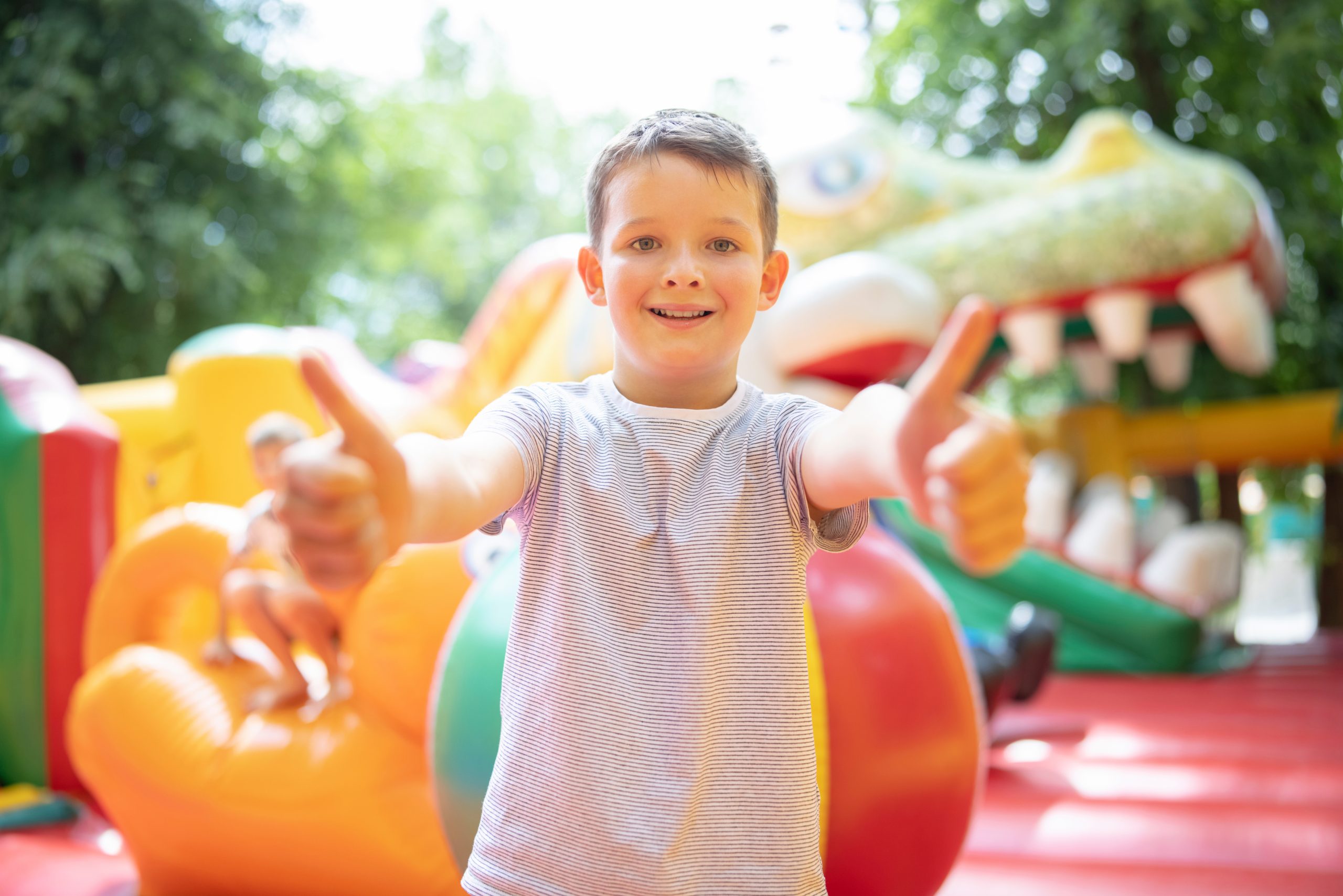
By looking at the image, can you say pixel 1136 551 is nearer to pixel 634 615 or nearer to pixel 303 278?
pixel 634 615

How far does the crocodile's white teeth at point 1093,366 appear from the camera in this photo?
4.23m

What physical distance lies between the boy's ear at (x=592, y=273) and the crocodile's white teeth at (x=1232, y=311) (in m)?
2.95

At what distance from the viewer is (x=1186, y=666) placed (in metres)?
4.12

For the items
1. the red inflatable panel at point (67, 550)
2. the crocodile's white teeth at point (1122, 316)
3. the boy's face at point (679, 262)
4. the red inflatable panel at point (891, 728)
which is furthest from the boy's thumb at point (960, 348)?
the crocodile's white teeth at point (1122, 316)

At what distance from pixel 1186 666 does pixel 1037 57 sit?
9.22ft

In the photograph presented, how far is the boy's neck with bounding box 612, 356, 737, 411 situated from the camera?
925mm

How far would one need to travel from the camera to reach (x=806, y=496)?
0.89m

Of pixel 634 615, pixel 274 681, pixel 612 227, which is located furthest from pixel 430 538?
pixel 274 681

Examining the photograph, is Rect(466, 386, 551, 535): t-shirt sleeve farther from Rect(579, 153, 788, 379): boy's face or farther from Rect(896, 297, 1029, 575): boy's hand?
Rect(896, 297, 1029, 575): boy's hand

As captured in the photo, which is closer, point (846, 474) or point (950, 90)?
point (846, 474)

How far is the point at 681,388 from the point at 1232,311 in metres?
3.03

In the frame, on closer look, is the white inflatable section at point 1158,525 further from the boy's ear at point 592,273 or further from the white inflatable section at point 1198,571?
the boy's ear at point 592,273

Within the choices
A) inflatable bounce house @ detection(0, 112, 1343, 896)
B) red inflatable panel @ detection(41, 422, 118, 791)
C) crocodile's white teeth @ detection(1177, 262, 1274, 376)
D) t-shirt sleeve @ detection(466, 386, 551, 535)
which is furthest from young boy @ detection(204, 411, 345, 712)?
crocodile's white teeth @ detection(1177, 262, 1274, 376)

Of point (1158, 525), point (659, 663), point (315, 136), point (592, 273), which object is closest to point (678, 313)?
point (592, 273)
